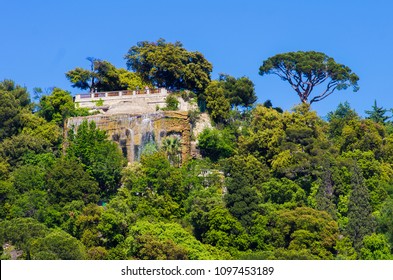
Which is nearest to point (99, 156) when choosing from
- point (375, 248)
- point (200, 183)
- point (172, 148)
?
point (172, 148)

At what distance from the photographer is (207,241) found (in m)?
57.1

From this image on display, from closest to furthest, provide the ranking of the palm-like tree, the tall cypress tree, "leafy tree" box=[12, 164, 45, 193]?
1. the tall cypress tree
2. "leafy tree" box=[12, 164, 45, 193]
3. the palm-like tree

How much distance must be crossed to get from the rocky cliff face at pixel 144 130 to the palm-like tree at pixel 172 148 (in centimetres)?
28

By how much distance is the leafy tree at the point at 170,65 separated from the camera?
72.2 meters

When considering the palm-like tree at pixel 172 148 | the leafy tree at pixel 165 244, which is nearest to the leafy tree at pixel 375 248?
the leafy tree at pixel 165 244

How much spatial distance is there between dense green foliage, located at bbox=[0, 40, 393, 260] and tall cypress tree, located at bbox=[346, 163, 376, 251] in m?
0.07

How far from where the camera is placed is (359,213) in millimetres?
58625

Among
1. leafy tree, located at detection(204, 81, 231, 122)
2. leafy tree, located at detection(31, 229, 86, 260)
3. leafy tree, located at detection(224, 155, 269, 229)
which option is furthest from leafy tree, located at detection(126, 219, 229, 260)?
leafy tree, located at detection(204, 81, 231, 122)

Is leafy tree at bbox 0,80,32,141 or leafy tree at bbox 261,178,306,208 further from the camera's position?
leafy tree at bbox 0,80,32,141

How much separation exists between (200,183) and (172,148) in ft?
13.0

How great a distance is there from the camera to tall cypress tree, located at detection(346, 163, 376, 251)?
57.3m

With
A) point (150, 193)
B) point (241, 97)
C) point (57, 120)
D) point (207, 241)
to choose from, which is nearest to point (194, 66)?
point (241, 97)

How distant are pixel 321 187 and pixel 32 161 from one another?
15.7m

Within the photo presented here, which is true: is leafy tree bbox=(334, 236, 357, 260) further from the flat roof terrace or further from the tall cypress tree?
the flat roof terrace
